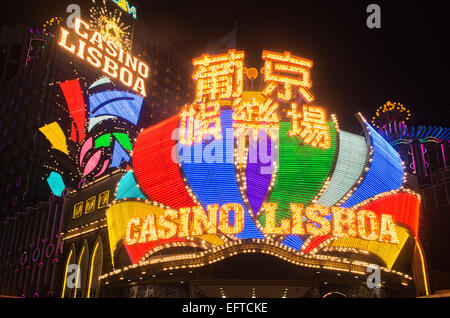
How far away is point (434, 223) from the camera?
104 ft

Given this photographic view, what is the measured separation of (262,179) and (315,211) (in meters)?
2.70

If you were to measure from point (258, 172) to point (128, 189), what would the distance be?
263 inches

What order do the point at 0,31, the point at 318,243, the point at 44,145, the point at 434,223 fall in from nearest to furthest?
1. the point at 318,243
2. the point at 434,223
3. the point at 44,145
4. the point at 0,31

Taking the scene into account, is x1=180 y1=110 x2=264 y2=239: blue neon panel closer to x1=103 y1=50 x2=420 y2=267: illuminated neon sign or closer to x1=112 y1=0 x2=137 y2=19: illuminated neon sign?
x1=103 y1=50 x2=420 y2=267: illuminated neon sign

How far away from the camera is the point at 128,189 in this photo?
22109 millimetres

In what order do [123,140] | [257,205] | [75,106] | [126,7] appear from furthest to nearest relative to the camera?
[126,7] < [75,106] < [123,140] < [257,205]

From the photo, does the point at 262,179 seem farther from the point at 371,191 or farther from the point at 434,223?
the point at 434,223

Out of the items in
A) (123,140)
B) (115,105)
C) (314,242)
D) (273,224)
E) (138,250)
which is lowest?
(138,250)

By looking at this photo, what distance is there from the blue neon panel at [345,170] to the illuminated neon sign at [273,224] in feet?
4.17

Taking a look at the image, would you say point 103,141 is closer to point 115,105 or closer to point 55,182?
point 115,105

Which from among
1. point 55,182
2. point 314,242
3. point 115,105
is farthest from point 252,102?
point 55,182

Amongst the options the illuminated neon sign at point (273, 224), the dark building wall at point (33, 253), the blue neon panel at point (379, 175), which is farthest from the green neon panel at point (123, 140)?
the blue neon panel at point (379, 175)
